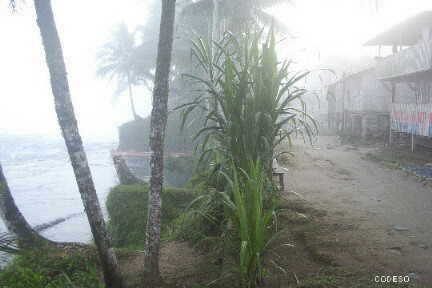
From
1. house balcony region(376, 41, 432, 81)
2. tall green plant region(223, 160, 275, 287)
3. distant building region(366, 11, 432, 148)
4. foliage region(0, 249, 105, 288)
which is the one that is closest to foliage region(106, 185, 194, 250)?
foliage region(0, 249, 105, 288)

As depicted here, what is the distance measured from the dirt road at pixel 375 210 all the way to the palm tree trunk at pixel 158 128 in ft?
6.19

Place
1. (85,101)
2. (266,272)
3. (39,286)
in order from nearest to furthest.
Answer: (266,272) → (39,286) → (85,101)

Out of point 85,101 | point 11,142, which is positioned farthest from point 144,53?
point 85,101

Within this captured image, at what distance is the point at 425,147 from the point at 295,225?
10.4 m

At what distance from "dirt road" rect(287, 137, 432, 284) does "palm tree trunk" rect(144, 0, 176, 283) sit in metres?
1.89

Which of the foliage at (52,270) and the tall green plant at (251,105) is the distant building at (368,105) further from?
the foliage at (52,270)

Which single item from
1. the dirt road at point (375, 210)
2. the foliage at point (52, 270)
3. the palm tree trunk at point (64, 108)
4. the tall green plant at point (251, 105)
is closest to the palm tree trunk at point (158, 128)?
the tall green plant at point (251, 105)

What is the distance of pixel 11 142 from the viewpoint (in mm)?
62125

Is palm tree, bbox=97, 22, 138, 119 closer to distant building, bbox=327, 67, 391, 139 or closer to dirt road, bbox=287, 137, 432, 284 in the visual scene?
distant building, bbox=327, 67, 391, 139

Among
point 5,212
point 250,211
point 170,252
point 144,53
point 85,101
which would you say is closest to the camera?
point 250,211

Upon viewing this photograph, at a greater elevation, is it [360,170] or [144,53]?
[144,53]

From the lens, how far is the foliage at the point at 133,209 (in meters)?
8.20

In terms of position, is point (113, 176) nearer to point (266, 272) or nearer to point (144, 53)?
point (144, 53)

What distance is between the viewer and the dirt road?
351 cm
